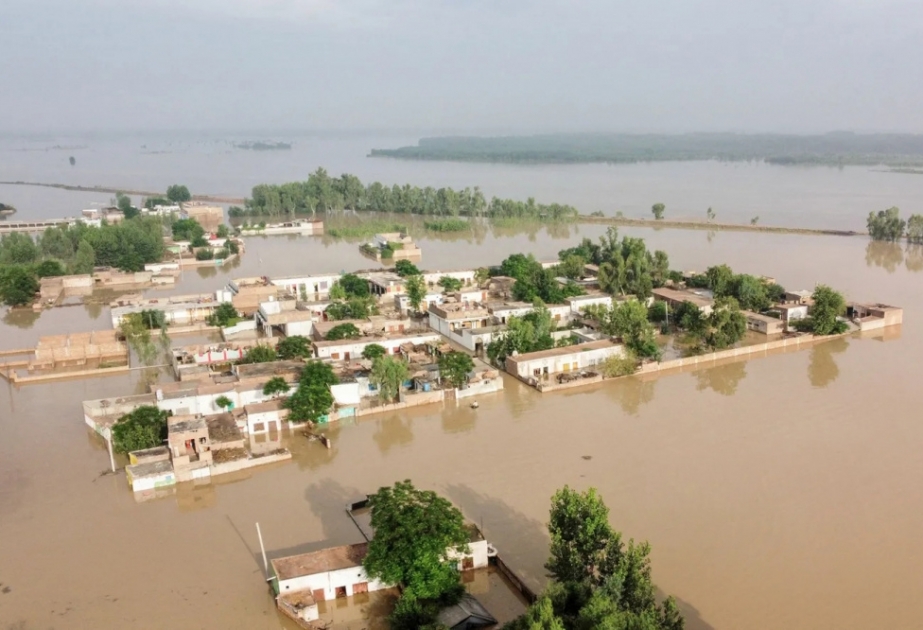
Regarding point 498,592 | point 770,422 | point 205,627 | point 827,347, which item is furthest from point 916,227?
point 205,627

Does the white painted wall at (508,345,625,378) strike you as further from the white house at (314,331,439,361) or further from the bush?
the white house at (314,331,439,361)

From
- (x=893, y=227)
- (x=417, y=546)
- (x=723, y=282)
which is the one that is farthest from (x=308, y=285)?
(x=893, y=227)

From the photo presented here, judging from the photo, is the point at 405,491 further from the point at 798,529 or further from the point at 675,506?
the point at 798,529

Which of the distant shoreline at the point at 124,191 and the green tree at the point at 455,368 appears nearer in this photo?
the green tree at the point at 455,368

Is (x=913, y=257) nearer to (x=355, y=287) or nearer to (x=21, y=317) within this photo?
(x=355, y=287)

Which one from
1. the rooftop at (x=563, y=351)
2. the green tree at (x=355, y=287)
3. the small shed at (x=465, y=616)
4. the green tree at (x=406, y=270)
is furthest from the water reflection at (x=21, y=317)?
the small shed at (x=465, y=616)

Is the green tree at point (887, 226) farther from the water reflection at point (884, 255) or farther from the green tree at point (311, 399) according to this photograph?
the green tree at point (311, 399)
